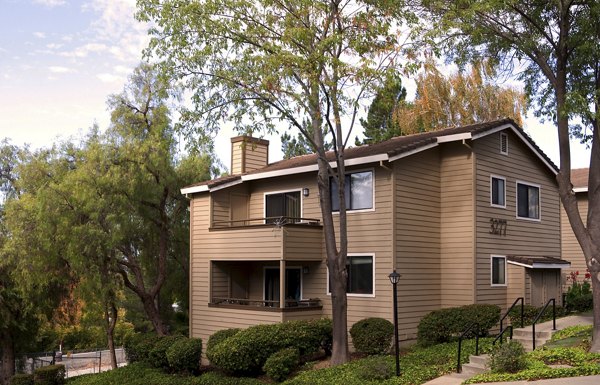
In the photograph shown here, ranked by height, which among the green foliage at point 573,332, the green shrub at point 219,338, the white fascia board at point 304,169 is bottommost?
the green shrub at point 219,338

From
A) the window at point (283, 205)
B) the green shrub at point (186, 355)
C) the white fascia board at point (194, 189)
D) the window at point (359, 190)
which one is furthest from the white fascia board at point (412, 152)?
the green shrub at point (186, 355)

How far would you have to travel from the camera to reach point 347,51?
59.7ft

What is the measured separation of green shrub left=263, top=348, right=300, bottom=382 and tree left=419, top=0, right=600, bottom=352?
25.2 ft

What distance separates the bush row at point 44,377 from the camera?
85.2 ft

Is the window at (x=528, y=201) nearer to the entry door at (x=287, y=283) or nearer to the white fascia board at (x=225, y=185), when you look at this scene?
the entry door at (x=287, y=283)

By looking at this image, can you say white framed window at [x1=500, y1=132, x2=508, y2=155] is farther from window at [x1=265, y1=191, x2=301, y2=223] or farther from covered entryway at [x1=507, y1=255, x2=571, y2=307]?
window at [x1=265, y1=191, x2=301, y2=223]

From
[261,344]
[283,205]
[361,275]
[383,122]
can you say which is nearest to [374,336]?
[361,275]

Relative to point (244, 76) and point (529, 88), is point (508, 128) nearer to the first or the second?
Answer: point (529, 88)

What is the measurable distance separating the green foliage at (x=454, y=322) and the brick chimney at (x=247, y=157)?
35.0ft

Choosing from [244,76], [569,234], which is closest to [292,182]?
[244,76]

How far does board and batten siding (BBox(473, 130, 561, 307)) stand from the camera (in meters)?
21.1

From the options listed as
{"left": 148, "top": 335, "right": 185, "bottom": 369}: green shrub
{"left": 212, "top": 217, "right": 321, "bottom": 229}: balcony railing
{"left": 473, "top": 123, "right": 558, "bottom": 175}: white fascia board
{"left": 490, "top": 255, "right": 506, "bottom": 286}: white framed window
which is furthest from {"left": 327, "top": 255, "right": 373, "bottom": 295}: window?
{"left": 148, "top": 335, "right": 185, "bottom": 369}: green shrub

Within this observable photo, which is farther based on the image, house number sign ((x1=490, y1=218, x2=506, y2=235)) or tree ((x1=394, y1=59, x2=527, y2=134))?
tree ((x1=394, y1=59, x2=527, y2=134))

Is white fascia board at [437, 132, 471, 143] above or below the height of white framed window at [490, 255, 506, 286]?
above
